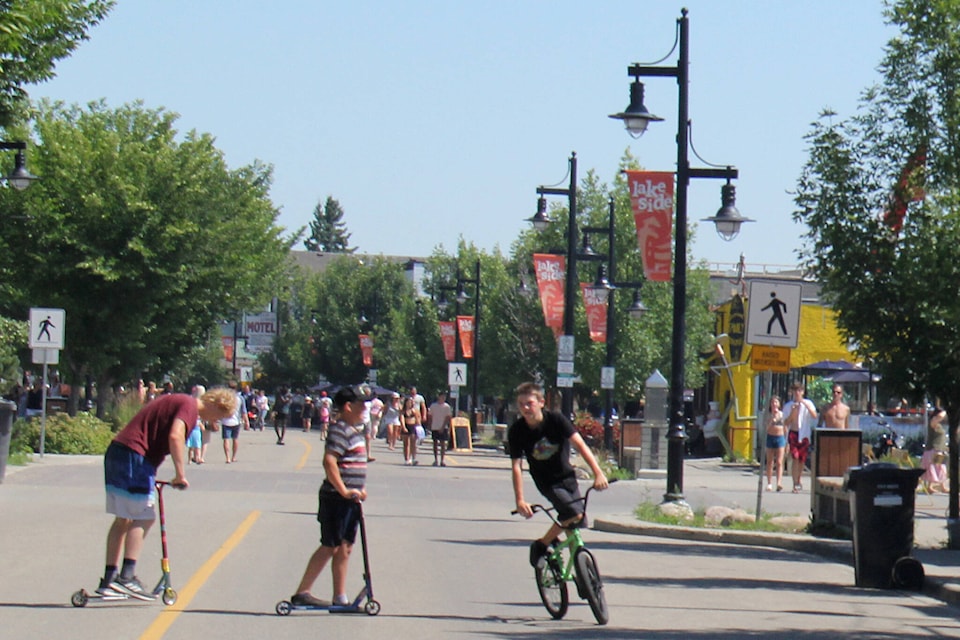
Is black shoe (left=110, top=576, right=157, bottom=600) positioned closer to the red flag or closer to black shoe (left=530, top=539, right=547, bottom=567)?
black shoe (left=530, top=539, right=547, bottom=567)

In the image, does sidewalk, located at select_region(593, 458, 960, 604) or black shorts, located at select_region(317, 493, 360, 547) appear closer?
black shorts, located at select_region(317, 493, 360, 547)

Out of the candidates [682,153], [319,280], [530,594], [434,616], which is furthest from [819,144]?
[319,280]

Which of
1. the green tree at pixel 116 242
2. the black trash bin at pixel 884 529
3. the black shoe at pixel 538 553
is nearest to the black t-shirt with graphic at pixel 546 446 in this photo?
the black shoe at pixel 538 553

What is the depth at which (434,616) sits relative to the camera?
420 inches

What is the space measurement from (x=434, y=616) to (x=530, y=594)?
1.73 metres

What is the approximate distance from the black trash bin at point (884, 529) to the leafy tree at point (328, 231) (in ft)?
562

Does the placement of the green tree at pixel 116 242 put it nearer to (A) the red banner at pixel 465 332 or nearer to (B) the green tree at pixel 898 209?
(A) the red banner at pixel 465 332

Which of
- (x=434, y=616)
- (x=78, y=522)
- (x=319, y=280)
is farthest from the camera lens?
(x=319, y=280)

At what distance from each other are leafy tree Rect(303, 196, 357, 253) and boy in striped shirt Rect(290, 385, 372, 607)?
571 feet

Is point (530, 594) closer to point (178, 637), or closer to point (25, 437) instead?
point (178, 637)

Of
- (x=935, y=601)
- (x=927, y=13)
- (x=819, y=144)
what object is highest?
(x=927, y=13)

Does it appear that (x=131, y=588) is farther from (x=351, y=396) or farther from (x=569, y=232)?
(x=569, y=232)

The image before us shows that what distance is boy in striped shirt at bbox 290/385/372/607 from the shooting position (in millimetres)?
10430

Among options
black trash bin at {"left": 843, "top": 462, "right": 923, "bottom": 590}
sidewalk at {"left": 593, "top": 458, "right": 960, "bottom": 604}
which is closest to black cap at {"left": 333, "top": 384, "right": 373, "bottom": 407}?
black trash bin at {"left": 843, "top": 462, "right": 923, "bottom": 590}
